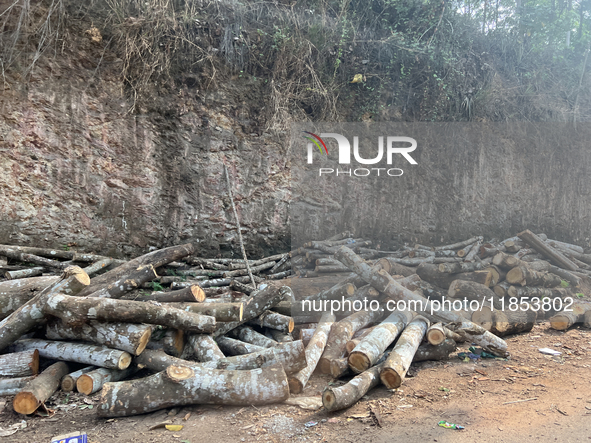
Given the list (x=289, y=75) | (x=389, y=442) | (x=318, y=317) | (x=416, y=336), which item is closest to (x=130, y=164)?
(x=289, y=75)

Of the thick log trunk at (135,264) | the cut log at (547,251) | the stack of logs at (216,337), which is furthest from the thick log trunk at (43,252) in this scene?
the cut log at (547,251)

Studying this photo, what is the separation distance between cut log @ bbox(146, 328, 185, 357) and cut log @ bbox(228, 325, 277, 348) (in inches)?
27.3

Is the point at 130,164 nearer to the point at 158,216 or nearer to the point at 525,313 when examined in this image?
the point at 158,216

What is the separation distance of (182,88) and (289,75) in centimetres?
260

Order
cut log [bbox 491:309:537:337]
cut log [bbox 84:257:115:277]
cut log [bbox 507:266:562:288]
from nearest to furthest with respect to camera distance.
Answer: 1. cut log [bbox 491:309:537:337]
2. cut log [bbox 507:266:562:288]
3. cut log [bbox 84:257:115:277]

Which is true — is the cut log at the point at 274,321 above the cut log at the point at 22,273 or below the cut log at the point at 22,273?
below

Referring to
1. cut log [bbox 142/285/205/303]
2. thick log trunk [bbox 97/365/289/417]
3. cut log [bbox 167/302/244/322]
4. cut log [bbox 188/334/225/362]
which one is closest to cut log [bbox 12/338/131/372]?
thick log trunk [bbox 97/365/289/417]

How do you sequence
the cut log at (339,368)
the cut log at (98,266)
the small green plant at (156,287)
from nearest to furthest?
the cut log at (339,368), the small green plant at (156,287), the cut log at (98,266)

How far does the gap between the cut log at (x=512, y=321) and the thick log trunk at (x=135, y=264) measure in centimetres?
480

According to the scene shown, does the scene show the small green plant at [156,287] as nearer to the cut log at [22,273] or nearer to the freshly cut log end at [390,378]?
the cut log at [22,273]

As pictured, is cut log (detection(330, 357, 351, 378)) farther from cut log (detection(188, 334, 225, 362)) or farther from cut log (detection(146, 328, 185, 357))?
cut log (detection(146, 328, 185, 357))

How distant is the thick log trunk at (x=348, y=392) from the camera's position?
9.96 ft

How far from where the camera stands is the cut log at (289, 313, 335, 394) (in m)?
3.59
